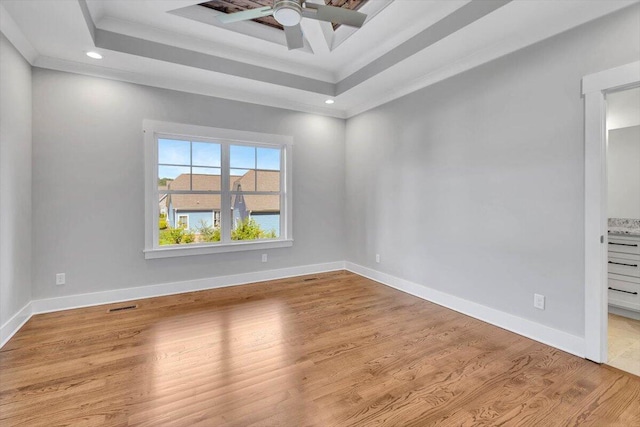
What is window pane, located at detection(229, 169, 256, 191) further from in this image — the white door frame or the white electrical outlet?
the white door frame

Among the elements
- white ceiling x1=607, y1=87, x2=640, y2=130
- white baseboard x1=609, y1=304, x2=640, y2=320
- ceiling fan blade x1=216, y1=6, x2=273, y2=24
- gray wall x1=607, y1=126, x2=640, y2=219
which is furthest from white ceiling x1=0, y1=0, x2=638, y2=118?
white baseboard x1=609, y1=304, x2=640, y2=320

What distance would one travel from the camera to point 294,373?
2.10 m

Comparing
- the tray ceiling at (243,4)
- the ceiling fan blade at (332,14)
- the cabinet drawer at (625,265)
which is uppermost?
the tray ceiling at (243,4)

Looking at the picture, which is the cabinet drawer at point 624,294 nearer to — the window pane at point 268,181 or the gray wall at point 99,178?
the window pane at point 268,181

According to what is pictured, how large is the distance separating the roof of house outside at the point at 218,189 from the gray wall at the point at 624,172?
453cm

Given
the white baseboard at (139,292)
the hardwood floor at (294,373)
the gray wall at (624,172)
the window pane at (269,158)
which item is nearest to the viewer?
the hardwood floor at (294,373)

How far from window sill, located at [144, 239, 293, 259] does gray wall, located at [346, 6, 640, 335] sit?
1.70 metres

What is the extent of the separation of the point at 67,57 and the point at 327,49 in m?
2.80

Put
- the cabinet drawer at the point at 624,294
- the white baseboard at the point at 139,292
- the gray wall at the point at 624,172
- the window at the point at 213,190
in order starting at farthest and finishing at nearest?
the window at the point at 213,190
the gray wall at the point at 624,172
the cabinet drawer at the point at 624,294
the white baseboard at the point at 139,292

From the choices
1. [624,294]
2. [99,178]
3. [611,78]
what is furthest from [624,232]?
[99,178]

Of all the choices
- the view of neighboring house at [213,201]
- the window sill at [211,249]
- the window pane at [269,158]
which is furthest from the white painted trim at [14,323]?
the window pane at [269,158]

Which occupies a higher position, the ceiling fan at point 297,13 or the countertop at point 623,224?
the ceiling fan at point 297,13

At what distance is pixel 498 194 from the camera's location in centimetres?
287

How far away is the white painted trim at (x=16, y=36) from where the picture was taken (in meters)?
2.38
